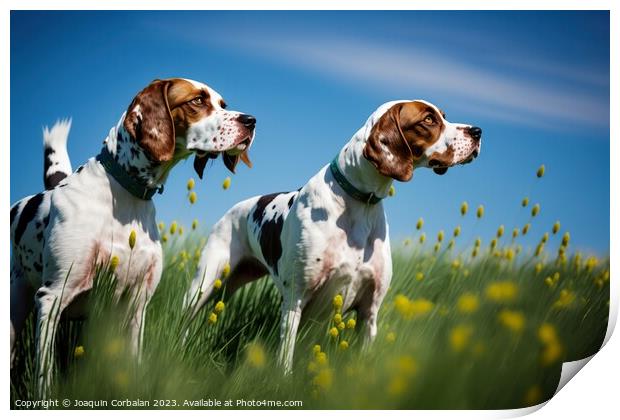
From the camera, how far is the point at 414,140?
4762mm

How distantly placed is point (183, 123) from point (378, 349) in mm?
1827

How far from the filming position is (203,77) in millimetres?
4906

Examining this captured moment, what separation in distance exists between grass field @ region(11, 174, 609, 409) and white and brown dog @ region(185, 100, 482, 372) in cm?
17

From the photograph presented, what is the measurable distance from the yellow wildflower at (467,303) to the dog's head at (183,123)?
168 centimetres

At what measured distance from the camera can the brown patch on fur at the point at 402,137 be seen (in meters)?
4.67

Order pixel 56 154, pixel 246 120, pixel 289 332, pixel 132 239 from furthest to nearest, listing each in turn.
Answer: pixel 56 154
pixel 289 332
pixel 246 120
pixel 132 239

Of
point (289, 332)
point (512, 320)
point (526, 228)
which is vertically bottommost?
point (289, 332)

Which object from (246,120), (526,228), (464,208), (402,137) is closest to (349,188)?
(402,137)

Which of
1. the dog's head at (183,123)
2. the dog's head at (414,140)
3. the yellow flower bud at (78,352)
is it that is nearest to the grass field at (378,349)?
the yellow flower bud at (78,352)

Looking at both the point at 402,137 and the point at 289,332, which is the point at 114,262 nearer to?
the point at 289,332

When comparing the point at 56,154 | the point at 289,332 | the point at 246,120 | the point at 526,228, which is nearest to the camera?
the point at 246,120

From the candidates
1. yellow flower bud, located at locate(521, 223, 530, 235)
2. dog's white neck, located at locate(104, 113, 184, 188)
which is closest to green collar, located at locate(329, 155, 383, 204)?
dog's white neck, located at locate(104, 113, 184, 188)

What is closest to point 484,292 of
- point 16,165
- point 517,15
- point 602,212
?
point 602,212
